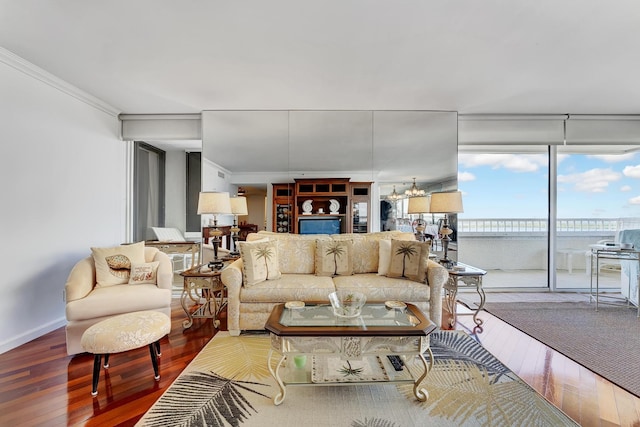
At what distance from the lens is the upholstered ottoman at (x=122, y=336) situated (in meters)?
1.84

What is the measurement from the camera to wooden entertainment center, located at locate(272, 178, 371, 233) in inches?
155

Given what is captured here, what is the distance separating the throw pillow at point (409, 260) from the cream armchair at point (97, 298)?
7.71ft

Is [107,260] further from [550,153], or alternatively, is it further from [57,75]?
[550,153]

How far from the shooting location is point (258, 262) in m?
2.88

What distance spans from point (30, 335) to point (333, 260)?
3015 mm

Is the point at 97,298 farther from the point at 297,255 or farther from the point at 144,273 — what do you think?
the point at 297,255

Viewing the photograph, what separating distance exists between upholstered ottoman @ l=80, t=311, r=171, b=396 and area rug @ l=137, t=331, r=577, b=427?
37 cm

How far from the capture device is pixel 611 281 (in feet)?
14.4

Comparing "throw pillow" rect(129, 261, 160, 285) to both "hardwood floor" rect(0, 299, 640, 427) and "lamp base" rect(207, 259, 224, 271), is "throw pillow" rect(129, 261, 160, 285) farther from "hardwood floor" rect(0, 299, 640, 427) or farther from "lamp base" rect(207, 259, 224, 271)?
"hardwood floor" rect(0, 299, 640, 427)

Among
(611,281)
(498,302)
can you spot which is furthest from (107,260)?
(611,281)

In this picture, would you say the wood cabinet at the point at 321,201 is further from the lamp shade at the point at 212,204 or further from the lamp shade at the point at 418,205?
the lamp shade at the point at 212,204

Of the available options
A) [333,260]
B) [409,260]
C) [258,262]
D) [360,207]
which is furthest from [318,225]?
[409,260]

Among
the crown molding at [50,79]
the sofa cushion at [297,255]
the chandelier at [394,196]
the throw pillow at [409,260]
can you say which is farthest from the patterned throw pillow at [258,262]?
the crown molding at [50,79]

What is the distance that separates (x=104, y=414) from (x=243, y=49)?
277 cm
